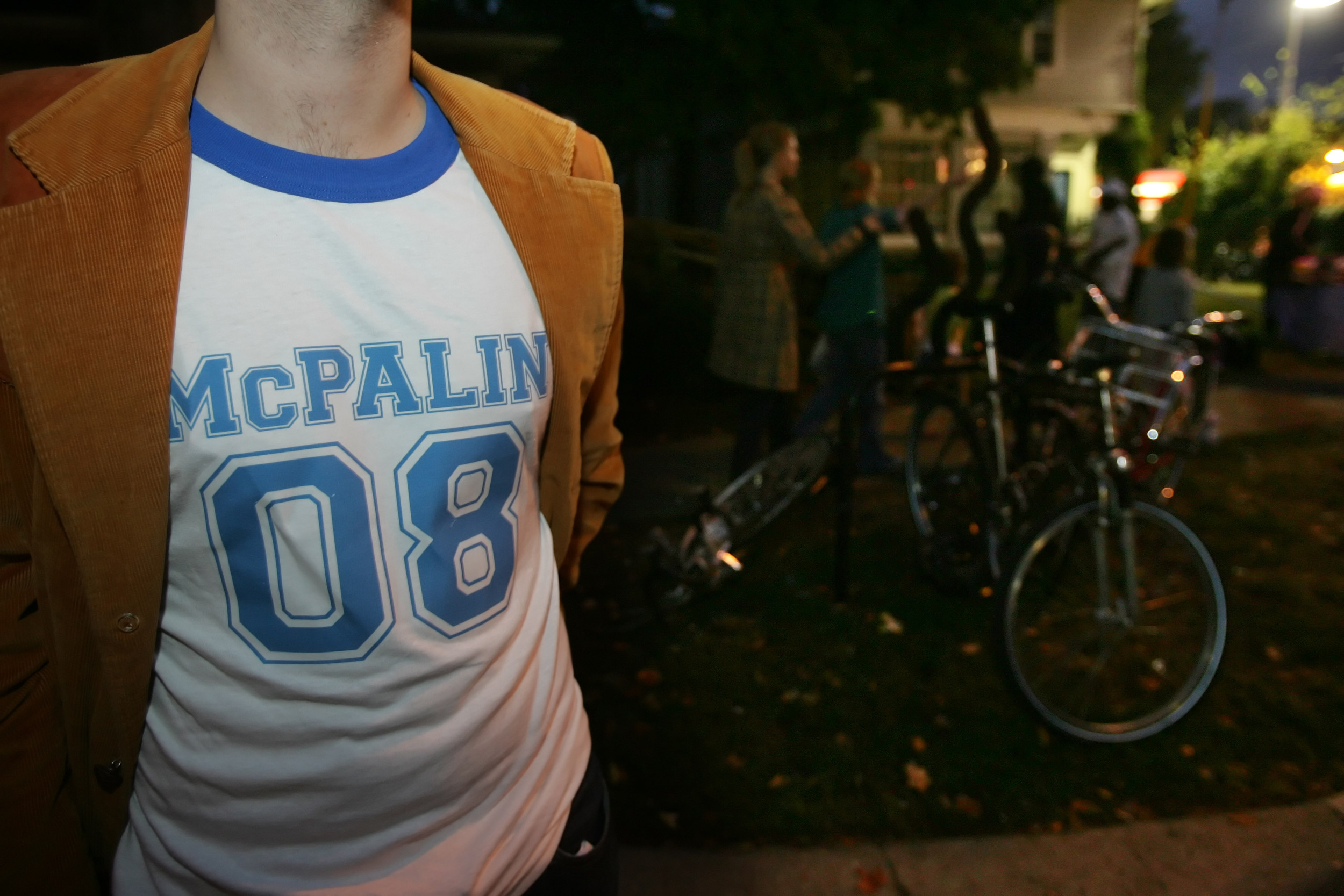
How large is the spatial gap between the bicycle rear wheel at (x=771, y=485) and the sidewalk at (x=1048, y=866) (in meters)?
1.87

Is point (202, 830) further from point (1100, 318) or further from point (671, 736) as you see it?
point (1100, 318)

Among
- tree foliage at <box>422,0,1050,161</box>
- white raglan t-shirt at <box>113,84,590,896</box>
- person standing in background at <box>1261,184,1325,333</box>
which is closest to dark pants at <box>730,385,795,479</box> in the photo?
white raglan t-shirt at <box>113,84,590,896</box>

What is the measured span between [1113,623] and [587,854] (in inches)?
105

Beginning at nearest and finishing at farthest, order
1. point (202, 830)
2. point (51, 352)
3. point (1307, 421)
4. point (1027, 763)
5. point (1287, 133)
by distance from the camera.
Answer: point (51, 352), point (202, 830), point (1027, 763), point (1307, 421), point (1287, 133)

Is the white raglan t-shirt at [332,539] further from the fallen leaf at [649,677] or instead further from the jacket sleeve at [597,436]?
the fallen leaf at [649,677]

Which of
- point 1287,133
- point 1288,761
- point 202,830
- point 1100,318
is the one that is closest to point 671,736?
point 1288,761

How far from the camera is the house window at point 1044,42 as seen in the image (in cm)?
2455

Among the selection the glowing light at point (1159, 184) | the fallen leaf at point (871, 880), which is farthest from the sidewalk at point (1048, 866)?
the glowing light at point (1159, 184)

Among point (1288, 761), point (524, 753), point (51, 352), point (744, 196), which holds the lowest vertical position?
point (1288, 761)

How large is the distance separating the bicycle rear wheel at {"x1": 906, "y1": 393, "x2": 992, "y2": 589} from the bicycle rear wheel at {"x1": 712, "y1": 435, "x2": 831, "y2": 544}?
2.27ft

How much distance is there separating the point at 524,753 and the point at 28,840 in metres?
0.64

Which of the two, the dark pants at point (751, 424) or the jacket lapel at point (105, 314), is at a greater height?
the jacket lapel at point (105, 314)

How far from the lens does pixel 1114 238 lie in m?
10.1

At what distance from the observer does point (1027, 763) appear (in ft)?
11.1
